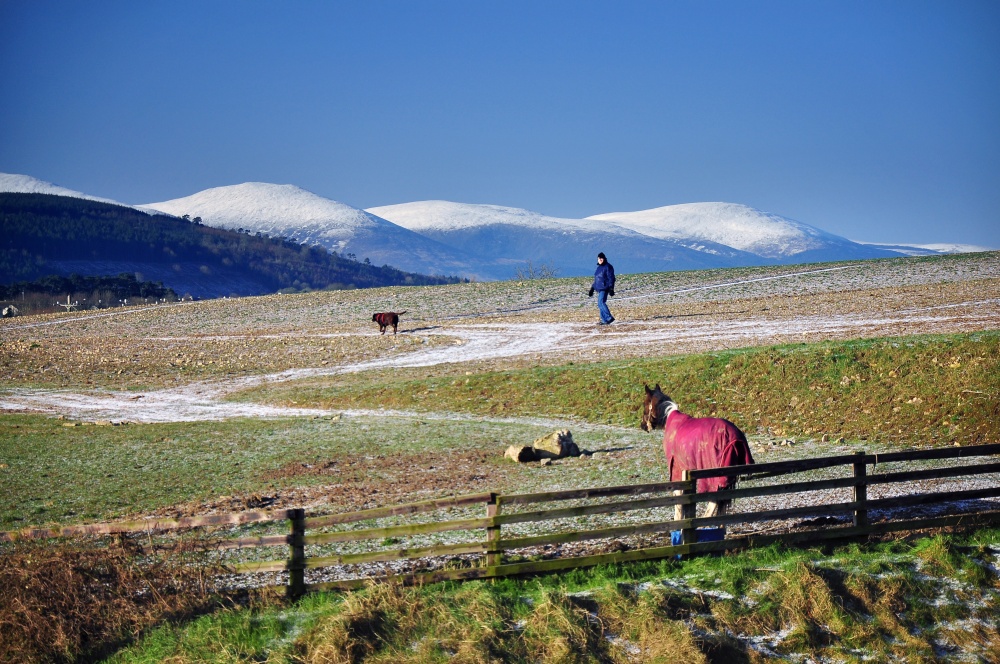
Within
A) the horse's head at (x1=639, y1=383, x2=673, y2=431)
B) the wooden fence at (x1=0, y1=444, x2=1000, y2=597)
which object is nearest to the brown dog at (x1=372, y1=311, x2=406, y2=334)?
the horse's head at (x1=639, y1=383, x2=673, y2=431)

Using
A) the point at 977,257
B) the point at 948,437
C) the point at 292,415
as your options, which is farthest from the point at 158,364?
the point at 977,257

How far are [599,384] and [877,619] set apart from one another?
17.3 metres

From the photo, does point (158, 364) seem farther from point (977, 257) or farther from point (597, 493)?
point (977, 257)

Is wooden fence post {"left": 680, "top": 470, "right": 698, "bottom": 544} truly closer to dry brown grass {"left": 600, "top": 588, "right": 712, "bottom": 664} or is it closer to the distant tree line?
dry brown grass {"left": 600, "top": 588, "right": 712, "bottom": 664}

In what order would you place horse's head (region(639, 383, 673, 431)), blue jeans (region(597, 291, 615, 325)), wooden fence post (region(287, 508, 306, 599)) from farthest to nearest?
blue jeans (region(597, 291, 615, 325))
horse's head (region(639, 383, 673, 431))
wooden fence post (region(287, 508, 306, 599))

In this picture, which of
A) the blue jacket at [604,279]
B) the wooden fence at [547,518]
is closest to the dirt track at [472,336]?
the blue jacket at [604,279]

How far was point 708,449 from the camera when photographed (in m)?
12.4

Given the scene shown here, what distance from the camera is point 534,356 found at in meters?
37.8

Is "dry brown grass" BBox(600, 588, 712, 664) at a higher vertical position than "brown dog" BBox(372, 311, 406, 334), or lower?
lower

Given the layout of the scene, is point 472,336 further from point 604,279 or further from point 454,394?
point 454,394

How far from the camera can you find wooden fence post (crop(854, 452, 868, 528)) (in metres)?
12.5

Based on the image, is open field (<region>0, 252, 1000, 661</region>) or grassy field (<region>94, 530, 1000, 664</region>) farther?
open field (<region>0, 252, 1000, 661</region>)

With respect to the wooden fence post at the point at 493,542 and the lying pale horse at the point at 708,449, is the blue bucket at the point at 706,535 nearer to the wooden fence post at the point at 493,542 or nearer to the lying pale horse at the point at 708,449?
the lying pale horse at the point at 708,449

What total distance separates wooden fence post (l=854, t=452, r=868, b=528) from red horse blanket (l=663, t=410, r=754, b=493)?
1.62 m
